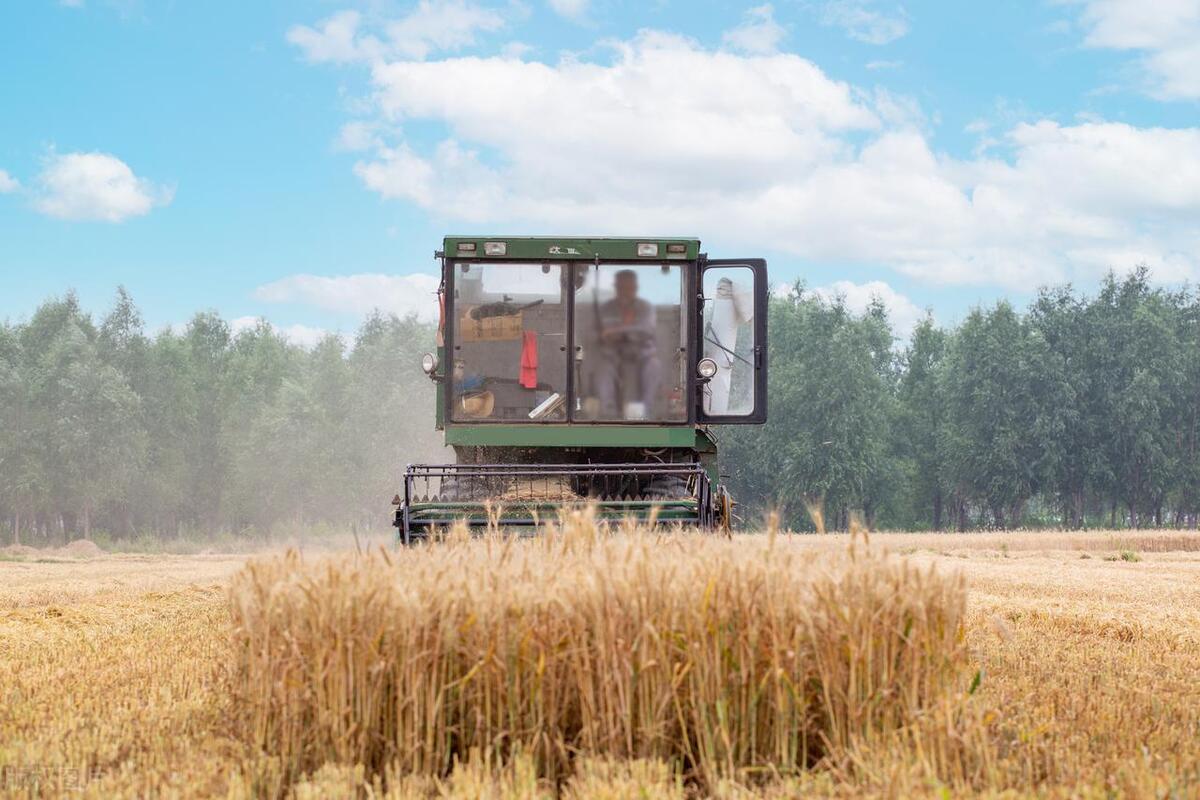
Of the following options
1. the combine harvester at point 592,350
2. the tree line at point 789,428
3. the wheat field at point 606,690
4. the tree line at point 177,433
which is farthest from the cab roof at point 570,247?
the tree line at point 789,428

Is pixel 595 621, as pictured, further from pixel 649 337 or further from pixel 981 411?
pixel 981 411

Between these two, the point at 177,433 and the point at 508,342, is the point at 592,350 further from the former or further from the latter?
the point at 177,433

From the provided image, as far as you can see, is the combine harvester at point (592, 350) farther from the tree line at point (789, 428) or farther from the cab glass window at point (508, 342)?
the tree line at point (789, 428)

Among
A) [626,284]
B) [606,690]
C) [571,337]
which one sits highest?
[626,284]

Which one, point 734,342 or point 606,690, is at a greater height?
point 734,342

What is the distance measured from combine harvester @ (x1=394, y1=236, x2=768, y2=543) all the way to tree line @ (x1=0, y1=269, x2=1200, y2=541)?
40846 mm

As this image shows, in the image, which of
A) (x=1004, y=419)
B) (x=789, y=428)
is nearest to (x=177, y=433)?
(x=789, y=428)

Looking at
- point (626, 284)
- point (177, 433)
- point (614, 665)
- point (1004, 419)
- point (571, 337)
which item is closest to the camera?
point (614, 665)

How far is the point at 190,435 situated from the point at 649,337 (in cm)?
5185

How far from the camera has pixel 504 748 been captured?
4.89 metres

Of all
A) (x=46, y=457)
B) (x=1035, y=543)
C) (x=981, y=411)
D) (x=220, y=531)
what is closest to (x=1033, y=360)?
(x=981, y=411)

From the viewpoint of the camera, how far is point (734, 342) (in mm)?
10875

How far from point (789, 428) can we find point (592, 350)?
45801 millimetres

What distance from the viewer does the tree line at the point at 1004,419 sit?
2106 inches
